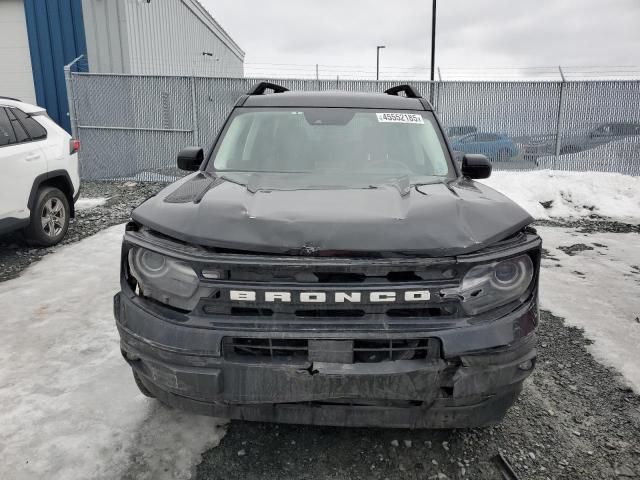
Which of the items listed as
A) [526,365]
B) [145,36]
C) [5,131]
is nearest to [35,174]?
[5,131]

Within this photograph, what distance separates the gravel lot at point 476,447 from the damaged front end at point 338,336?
17.4 inches

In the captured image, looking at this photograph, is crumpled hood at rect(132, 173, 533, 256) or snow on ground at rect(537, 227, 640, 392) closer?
crumpled hood at rect(132, 173, 533, 256)

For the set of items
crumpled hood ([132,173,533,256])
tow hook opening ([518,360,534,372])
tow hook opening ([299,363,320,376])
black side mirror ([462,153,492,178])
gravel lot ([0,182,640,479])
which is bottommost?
gravel lot ([0,182,640,479])

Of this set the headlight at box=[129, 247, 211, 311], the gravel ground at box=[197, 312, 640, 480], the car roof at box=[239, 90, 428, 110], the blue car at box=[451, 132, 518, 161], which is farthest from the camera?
the blue car at box=[451, 132, 518, 161]

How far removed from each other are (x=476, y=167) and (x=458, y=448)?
5.92 feet

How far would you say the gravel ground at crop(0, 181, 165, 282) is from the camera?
5.67 metres

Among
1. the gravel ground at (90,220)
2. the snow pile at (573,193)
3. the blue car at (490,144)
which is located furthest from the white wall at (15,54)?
the snow pile at (573,193)

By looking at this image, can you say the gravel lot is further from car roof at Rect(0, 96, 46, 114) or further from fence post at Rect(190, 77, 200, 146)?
fence post at Rect(190, 77, 200, 146)

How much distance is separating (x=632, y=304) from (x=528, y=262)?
10.3ft

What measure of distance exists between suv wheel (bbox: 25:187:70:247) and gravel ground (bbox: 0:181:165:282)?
0.16m

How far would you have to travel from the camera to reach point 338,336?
1.83 m

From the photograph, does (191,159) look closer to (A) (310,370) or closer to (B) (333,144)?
(B) (333,144)

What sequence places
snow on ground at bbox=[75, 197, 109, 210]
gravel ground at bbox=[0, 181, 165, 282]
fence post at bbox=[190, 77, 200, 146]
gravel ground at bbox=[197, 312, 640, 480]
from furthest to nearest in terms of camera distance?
fence post at bbox=[190, 77, 200, 146]
snow on ground at bbox=[75, 197, 109, 210]
gravel ground at bbox=[0, 181, 165, 282]
gravel ground at bbox=[197, 312, 640, 480]

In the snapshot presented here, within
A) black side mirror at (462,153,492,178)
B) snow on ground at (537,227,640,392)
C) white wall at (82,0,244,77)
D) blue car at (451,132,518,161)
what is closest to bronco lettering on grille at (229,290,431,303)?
black side mirror at (462,153,492,178)
